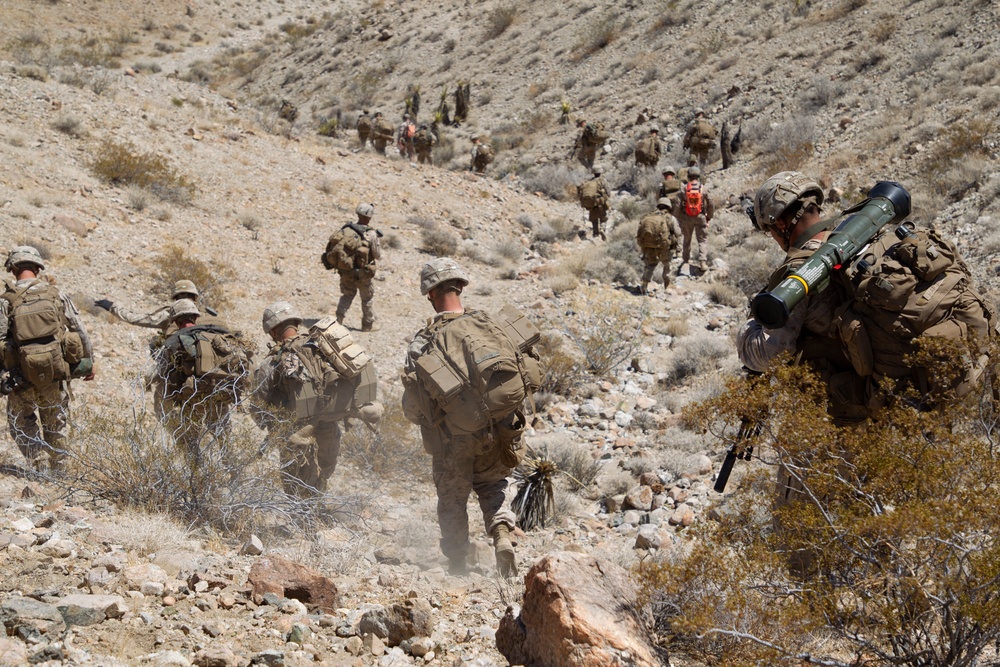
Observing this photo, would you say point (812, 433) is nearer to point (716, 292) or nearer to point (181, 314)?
point (181, 314)

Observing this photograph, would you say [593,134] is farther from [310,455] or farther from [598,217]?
[310,455]

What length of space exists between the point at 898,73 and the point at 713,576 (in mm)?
18660

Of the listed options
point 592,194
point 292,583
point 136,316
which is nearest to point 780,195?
point 292,583

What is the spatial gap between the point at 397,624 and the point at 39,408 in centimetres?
367

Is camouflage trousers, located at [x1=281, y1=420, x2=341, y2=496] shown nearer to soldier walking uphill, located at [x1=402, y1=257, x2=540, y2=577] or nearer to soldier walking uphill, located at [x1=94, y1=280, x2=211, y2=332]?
soldier walking uphill, located at [x1=402, y1=257, x2=540, y2=577]

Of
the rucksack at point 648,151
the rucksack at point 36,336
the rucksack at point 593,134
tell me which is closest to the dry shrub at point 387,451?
the rucksack at point 36,336

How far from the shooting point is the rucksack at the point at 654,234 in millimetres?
11859

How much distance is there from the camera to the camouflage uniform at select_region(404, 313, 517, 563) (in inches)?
184

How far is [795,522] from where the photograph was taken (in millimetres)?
2648

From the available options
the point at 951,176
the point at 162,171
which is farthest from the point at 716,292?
the point at 162,171

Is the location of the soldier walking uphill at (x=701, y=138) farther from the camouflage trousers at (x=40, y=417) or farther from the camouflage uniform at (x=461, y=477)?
the camouflage trousers at (x=40, y=417)

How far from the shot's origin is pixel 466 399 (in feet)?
14.6

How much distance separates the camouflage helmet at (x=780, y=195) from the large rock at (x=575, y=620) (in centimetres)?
167

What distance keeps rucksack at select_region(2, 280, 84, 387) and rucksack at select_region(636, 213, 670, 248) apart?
27.4ft
